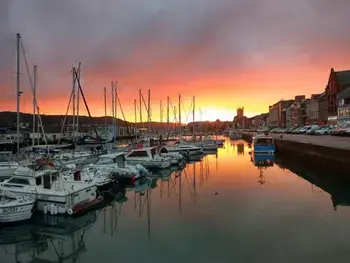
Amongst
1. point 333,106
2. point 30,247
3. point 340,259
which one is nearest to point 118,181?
point 30,247

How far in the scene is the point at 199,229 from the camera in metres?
15.5

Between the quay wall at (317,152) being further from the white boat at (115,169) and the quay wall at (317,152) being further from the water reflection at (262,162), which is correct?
the white boat at (115,169)

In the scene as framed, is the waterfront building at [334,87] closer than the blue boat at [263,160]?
No

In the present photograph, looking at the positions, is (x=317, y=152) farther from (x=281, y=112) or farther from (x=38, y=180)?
(x=281, y=112)

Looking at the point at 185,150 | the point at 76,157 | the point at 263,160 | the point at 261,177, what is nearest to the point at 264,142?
the point at 263,160

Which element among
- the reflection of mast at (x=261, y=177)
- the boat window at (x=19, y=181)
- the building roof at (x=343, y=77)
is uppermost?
the building roof at (x=343, y=77)

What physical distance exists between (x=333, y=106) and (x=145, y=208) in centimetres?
8775

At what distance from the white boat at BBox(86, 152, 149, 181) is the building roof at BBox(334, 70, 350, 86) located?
81.7m

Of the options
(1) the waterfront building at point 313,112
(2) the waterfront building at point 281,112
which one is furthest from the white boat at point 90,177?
(2) the waterfront building at point 281,112

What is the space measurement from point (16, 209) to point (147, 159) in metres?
20.8

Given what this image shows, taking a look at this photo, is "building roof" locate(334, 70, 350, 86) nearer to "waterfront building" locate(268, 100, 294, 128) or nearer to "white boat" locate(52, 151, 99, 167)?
"waterfront building" locate(268, 100, 294, 128)

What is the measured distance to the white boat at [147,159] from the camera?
1423 inches

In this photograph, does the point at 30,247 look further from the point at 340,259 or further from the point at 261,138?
Answer: the point at 261,138

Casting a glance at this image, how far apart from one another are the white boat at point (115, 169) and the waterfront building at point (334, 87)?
76132mm
